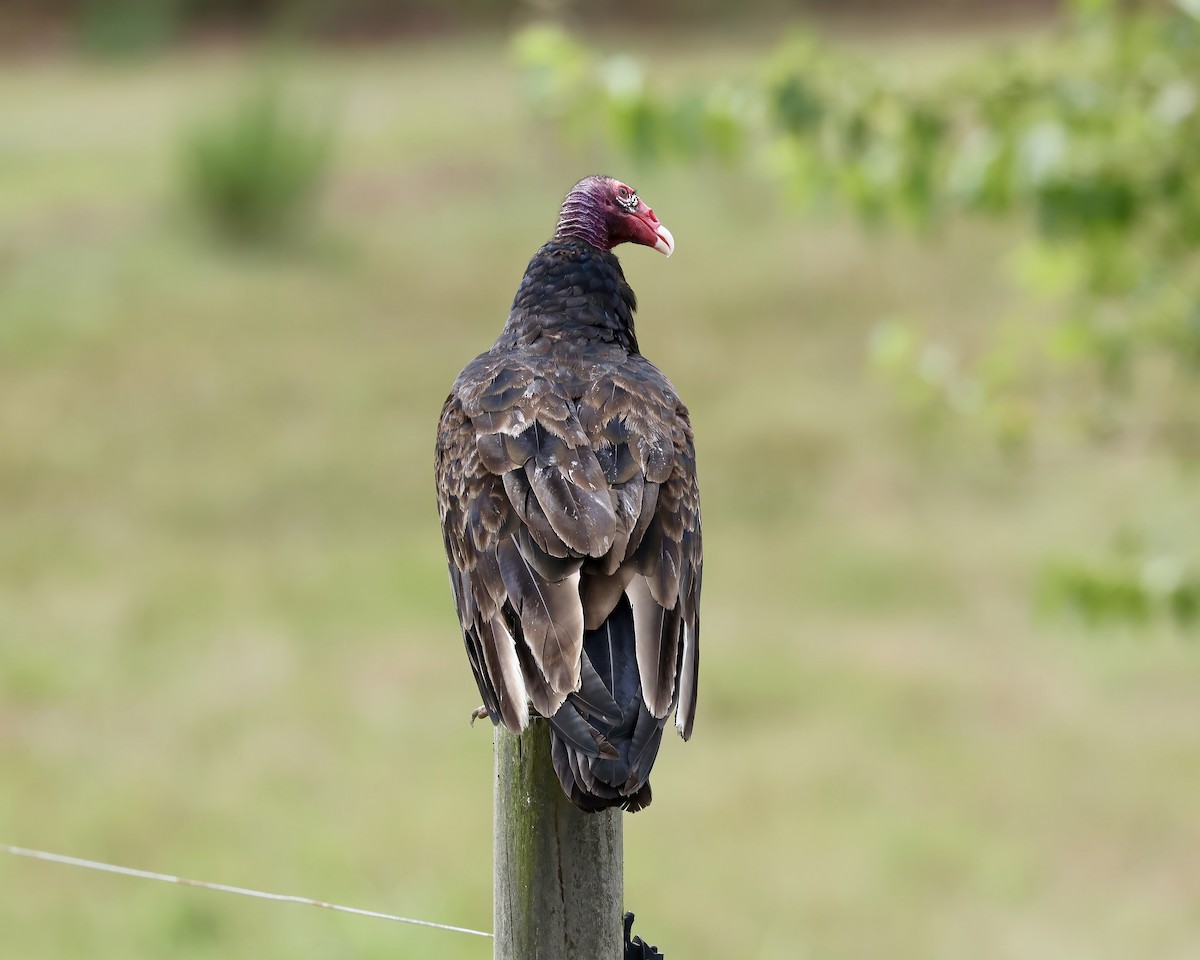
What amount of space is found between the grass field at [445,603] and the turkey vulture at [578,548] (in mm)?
3505

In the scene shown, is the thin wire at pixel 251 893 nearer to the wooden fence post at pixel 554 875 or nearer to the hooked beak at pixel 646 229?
the wooden fence post at pixel 554 875

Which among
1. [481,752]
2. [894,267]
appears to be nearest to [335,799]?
[481,752]

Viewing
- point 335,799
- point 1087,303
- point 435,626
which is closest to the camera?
point 1087,303

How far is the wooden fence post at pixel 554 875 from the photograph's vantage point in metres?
2.23

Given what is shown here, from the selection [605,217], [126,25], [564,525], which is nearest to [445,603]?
[605,217]

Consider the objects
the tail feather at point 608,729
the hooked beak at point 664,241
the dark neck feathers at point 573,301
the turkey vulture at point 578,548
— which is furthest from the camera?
the hooked beak at point 664,241

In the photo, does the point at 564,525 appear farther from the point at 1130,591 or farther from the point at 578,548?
the point at 1130,591

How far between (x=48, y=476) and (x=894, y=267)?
818cm

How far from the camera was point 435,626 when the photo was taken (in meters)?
10.6

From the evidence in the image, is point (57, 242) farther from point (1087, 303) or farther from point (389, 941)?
point (1087, 303)

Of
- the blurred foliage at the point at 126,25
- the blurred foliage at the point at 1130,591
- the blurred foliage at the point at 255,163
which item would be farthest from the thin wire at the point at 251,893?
the blurred foliage at the point at 126,25

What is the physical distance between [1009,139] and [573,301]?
6.07 ft

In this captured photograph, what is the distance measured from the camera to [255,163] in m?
15.3

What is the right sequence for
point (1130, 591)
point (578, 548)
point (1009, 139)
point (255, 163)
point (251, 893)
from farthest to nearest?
point (255, 163), point (1130, 591), point (1009, 139), point (251, 893), point (578, 548)
